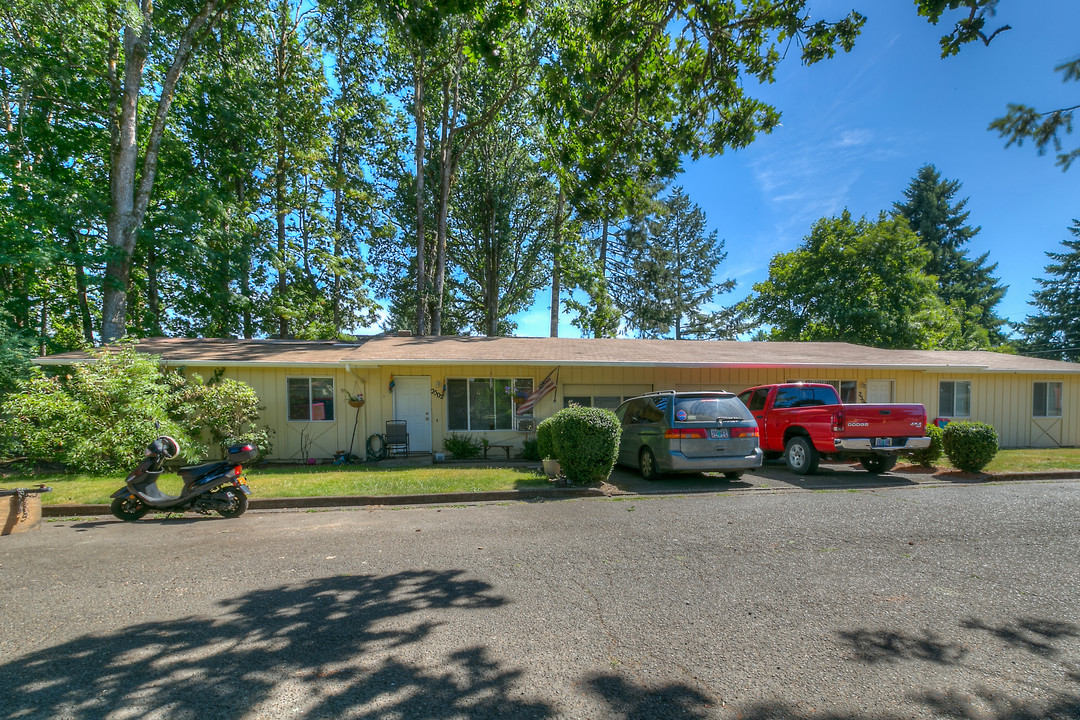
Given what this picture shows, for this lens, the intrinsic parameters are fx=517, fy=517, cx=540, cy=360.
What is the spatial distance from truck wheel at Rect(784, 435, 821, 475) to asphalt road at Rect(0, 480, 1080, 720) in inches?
144

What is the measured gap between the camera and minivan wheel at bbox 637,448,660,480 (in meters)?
9.70

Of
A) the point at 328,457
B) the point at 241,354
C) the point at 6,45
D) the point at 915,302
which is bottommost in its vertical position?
the point at 328,457

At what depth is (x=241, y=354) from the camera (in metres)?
13.0

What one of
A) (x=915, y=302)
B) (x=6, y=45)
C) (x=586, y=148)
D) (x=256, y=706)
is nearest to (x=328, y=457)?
(x=586, y=148)

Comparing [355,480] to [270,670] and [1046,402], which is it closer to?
[270,670]

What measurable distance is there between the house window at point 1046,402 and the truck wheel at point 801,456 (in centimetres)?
1187

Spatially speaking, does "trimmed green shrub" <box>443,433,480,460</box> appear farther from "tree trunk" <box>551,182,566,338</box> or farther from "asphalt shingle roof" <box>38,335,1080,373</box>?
"tree trunk" <box>551,182,566,338</box>

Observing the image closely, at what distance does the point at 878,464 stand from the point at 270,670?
37.0 feet

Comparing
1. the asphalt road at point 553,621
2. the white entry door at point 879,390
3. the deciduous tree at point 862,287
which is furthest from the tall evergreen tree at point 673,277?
the asphalt road at point 553,621

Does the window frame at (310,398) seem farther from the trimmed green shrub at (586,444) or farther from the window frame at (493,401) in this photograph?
the trimmed green shrub at (586,444)

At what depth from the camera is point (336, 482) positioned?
932cm

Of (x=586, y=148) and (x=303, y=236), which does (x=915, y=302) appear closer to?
(x=586, y=148)

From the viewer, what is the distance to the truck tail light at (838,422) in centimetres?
952

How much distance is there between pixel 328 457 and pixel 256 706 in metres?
11.1
